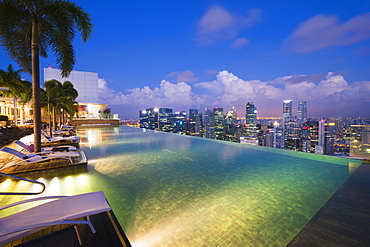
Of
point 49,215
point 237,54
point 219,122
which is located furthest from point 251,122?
point 237,54

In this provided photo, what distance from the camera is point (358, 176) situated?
11.4ft

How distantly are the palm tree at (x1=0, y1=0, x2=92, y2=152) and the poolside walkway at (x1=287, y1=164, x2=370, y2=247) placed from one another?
6884 millimetres

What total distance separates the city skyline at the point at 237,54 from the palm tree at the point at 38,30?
110 centimetres

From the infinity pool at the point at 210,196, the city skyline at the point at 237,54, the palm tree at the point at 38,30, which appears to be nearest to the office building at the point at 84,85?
the city skyline at the point at 237,54

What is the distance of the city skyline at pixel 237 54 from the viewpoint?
31312 mm

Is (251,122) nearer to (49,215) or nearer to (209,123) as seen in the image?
(209,123)

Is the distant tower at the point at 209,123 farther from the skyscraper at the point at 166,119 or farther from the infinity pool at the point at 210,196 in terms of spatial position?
the infinity pool at the point at 210,196

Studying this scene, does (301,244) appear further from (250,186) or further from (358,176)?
(358,176)

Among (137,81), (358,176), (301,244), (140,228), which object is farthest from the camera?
(137,81)

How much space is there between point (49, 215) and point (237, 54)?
78.5m

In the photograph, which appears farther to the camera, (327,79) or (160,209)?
(327,79)

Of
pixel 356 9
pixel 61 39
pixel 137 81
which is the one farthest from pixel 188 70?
pixel 61 39

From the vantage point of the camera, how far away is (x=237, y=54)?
70625 millimetres

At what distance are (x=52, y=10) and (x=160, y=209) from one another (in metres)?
6.22
